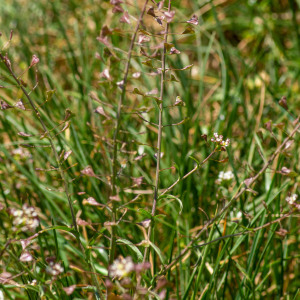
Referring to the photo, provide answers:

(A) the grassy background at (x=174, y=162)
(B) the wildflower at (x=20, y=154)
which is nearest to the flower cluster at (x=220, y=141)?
(A) the grassy background at (x=174, y=162)

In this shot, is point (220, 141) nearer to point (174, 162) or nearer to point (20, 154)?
point (174, 162)

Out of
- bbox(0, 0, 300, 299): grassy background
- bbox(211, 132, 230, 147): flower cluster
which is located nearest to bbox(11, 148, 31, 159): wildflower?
bbox(0, 0, 300, 299): grassy background

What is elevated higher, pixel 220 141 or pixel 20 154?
pixel 220 141

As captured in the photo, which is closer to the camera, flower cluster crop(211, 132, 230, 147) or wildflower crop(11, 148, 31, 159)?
flower cluster crop(211, 132, 230, 147)

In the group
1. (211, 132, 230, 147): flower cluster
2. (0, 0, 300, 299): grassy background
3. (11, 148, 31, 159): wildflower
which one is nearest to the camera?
(211, 132, 230, 147): flower cluster

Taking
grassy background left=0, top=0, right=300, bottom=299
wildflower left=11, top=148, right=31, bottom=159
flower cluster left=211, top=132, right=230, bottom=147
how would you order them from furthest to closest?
wildflower left=11, top=148, right=31, bottom=159 → grassy background left=0, top=0, right=300, bottom=299 → flower cluster left=211, top=132, right=230, bottom=147

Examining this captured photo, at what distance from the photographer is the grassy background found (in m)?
1.07

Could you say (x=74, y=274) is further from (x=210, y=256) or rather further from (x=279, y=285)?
(x=279, y=285)

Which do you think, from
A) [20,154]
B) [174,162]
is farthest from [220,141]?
[20,154]

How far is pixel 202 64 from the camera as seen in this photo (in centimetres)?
195

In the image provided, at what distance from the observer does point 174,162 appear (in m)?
0.85

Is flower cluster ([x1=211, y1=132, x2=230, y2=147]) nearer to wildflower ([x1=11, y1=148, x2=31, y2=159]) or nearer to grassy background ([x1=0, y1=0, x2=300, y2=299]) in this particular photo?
grassy background ([x1=0, y1=0, x2=300, y2=299])

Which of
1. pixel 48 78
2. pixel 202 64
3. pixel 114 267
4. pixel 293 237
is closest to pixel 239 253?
pixel 293 237

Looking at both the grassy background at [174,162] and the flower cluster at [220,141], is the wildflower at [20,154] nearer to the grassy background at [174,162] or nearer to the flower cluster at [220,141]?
the grassy background at [174,162]
